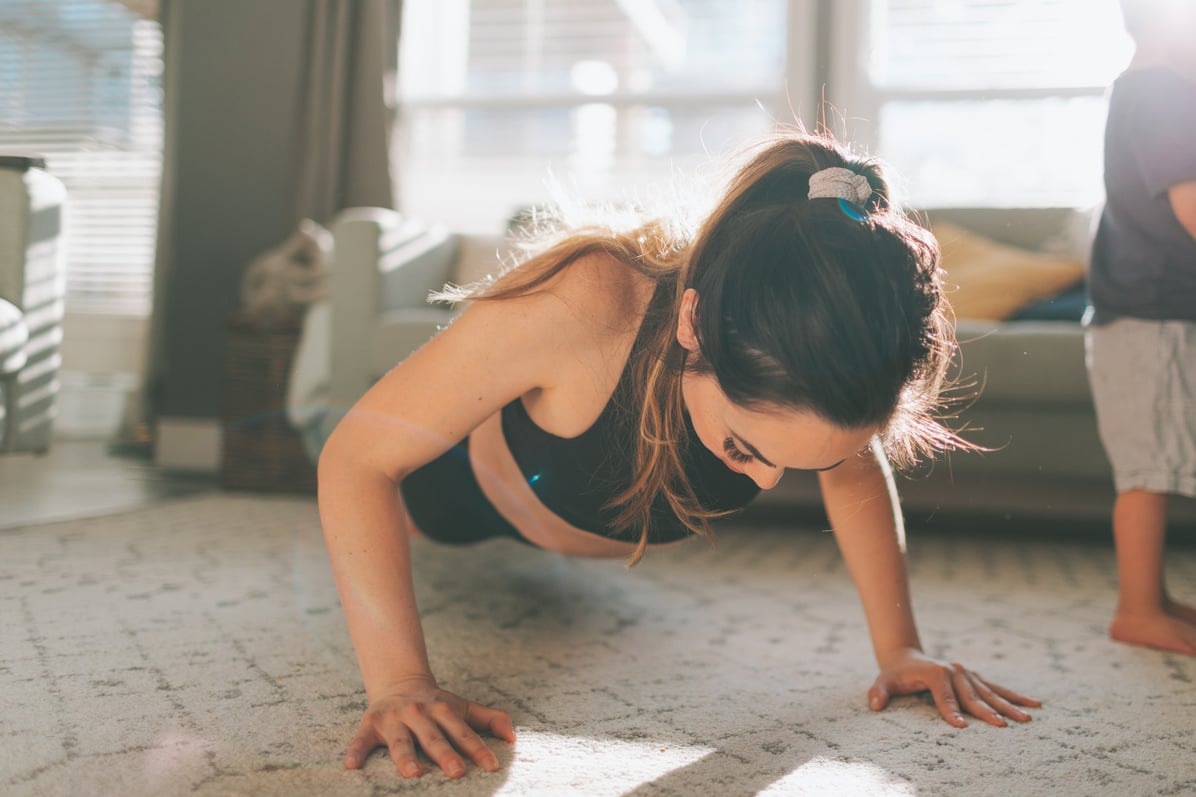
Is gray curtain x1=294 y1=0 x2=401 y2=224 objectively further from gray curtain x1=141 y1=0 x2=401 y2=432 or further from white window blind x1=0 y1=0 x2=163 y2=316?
white window blind x1=0 y1=0 x2=163 y2=316

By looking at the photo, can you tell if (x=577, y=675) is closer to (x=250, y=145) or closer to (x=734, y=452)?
(x=734, y=452)

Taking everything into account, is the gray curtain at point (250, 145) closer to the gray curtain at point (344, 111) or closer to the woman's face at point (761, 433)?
the gray curtain at point (344, 111)

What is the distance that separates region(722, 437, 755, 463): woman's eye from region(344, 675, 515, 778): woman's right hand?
0.32 metres

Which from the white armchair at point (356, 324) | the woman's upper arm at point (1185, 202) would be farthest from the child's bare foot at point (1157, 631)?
the white armchair at point (356, 324)

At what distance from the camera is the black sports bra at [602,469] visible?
102 centimetres

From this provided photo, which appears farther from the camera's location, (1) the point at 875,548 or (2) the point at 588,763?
(1) the point at 875,548

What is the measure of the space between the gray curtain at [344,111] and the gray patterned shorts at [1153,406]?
8.34 feet

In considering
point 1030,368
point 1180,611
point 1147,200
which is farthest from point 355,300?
point 1180,611

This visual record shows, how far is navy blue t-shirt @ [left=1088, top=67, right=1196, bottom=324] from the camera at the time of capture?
1251 mm

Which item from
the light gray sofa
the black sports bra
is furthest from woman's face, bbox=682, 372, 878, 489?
the light gray sofa

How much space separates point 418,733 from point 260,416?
Answer: 206 cm

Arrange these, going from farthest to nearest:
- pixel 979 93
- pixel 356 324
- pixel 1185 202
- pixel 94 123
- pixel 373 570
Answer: pixel 979 93 → pixel 356 324 → pixel 94 123 → pixel 1185 202 → pixel 373 570

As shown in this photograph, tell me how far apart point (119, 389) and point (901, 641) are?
7.55ft

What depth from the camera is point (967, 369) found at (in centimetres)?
197
